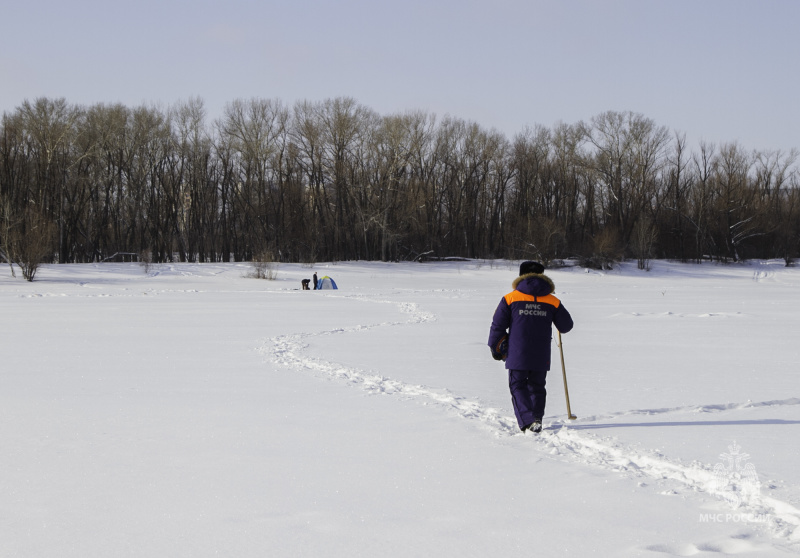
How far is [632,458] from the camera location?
5414 mm

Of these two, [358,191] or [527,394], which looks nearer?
[527,394]

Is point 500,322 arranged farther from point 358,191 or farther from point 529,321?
point 358,191

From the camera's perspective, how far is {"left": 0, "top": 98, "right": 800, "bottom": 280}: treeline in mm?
49312

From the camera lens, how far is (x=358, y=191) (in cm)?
5353

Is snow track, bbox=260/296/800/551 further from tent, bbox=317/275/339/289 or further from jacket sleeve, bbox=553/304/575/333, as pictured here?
tent, bbox=317/275/339/289

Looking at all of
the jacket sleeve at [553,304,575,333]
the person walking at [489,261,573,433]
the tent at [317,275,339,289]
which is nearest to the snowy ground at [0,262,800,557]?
the person walking at [489,261,573,433]

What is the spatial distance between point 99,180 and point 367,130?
20072 millimetres

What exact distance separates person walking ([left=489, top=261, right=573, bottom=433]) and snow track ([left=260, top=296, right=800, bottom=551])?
0.30 metres

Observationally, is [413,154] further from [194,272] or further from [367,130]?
[194,272]

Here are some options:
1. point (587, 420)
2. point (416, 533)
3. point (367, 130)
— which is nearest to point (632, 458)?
point (587, 420)

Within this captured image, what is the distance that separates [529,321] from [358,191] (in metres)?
47.7

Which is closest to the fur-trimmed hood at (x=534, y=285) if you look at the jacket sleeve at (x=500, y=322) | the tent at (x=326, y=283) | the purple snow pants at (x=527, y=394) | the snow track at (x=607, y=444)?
the jacket sleeve at (x=500, y=322)

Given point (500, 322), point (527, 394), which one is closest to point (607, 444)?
point (527, 394)

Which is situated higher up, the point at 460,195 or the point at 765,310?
the point at 460,195
